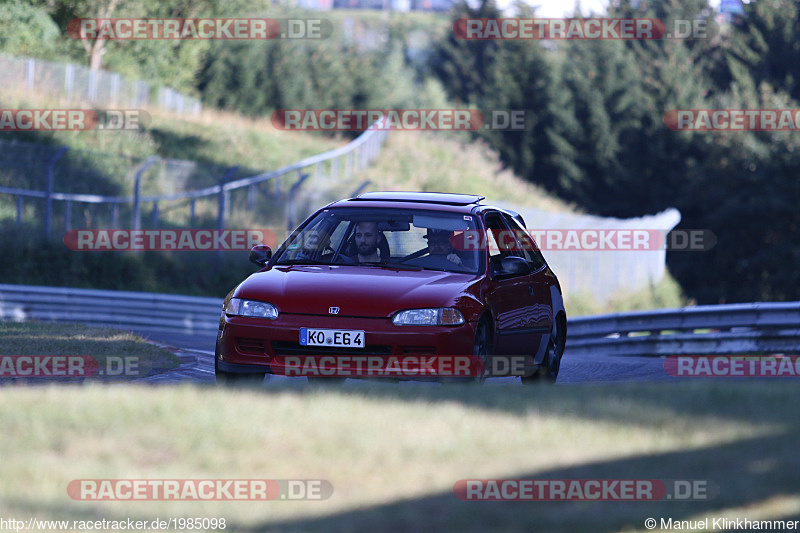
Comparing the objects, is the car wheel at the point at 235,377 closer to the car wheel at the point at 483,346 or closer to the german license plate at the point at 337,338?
the german license plate at the point at 337,338

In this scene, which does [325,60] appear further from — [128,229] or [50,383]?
[50,383]

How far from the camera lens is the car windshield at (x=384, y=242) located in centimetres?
987

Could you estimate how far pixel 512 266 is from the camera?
9.74 metres

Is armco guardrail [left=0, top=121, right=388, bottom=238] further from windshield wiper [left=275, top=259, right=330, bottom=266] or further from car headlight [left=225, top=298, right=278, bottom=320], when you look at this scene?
car headlight [left=225, top=298, right=278, bottom=320]

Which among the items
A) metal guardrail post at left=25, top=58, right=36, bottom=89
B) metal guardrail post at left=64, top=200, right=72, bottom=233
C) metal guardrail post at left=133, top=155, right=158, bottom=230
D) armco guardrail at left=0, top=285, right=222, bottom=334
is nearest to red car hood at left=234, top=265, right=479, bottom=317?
armco guardrail at left=0, top=285, right=222, bottom=334

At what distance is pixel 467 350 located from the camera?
28.9 feet

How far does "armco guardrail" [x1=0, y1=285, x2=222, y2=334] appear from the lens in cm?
2056

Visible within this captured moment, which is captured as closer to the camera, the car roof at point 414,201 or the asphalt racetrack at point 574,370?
the car roof at point 414,201

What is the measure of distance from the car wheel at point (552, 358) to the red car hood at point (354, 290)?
1679 mm

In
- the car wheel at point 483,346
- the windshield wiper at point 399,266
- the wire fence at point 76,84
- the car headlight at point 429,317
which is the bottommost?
the car wheel at point 483,346

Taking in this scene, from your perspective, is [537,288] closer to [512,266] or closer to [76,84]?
[512,266]

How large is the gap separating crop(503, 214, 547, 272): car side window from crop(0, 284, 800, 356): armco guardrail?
17.0ft

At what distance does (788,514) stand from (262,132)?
4681cm

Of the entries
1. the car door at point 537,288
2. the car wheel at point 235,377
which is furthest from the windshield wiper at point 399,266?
the car wheel at point 235,377
